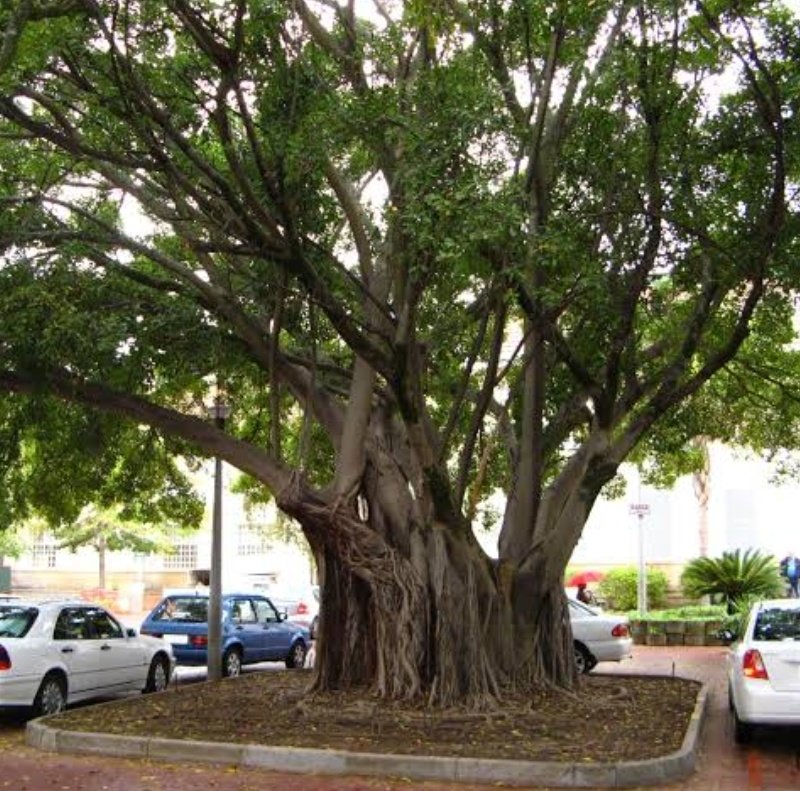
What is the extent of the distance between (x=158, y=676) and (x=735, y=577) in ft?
52.5

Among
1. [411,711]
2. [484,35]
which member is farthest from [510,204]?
[411,711]

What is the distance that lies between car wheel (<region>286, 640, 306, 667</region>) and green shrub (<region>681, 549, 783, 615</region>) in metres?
11.0

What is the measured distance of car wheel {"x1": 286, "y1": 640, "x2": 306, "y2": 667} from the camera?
2005cm

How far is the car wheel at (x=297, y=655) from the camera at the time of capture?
65.8ft

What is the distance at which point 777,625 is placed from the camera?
36.2ft

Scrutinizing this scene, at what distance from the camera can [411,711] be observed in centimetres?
1188

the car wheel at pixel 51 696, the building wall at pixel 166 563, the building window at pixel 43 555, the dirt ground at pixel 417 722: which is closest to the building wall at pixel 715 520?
the building wall at pixel 166 563

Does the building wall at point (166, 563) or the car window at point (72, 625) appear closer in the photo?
the car window at point (72, 625)

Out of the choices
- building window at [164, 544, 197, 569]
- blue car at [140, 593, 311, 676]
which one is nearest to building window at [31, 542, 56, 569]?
building window at [164, 544, 197, 569]

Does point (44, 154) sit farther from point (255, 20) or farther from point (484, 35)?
point (484, 35)

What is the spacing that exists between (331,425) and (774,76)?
6.62m

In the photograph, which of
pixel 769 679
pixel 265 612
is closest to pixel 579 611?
pixel 265 612

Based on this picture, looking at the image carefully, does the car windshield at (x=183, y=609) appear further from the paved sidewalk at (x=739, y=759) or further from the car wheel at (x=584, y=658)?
the paved sidewalk at (x=739, y=759)

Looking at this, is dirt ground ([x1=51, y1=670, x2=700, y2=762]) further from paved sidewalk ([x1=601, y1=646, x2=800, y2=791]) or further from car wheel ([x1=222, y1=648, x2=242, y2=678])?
car wheel ([x1=222, y1=648, x2=242, y2=678])
